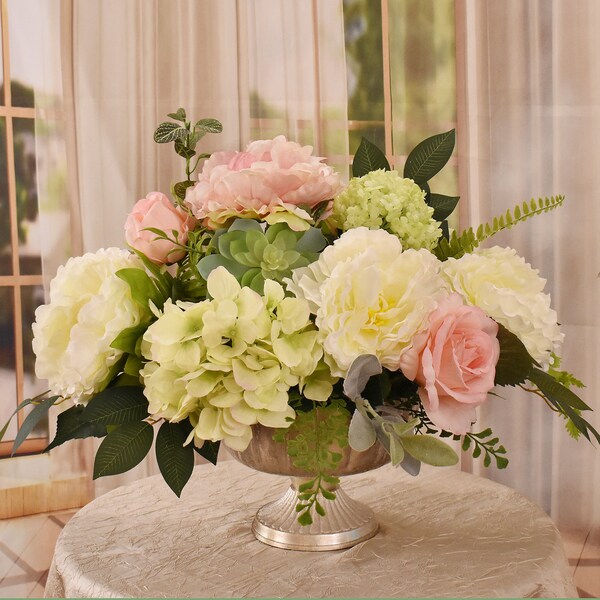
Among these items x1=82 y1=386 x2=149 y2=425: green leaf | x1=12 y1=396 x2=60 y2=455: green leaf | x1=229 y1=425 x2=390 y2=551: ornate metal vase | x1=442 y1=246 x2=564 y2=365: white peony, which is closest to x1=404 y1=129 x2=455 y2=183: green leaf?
x1=442 y1=246 x2=564 y2=365: white peony

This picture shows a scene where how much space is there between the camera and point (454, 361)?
923 millimetres

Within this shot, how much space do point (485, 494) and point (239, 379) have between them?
665mm

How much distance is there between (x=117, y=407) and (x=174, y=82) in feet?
5.13

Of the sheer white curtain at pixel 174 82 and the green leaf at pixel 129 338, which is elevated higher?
the sheer white curtain at pixel 174 82

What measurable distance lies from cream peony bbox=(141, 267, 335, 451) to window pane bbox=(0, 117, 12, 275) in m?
1.56

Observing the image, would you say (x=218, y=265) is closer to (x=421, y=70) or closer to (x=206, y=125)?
(x=206, y=125)

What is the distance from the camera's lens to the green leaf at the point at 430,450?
0.84 m

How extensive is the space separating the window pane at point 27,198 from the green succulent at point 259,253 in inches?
58.3

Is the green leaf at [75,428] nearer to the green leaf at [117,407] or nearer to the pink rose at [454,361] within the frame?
the green leaf at [117,407]

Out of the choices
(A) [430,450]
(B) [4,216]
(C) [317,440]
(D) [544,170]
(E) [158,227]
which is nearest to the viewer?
(A) [430,450]

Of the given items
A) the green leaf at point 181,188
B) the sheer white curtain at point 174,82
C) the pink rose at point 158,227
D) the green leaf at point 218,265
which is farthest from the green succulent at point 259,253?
the sheer white curtain at point 174,82

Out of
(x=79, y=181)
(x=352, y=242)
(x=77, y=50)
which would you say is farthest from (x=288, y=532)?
(x=77, y=50)

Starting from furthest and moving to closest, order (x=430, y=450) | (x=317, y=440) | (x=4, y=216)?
(x=4, y=216) → (x=317, y=440) → (x=430, y=450)

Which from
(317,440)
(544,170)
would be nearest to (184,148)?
(317,440)
